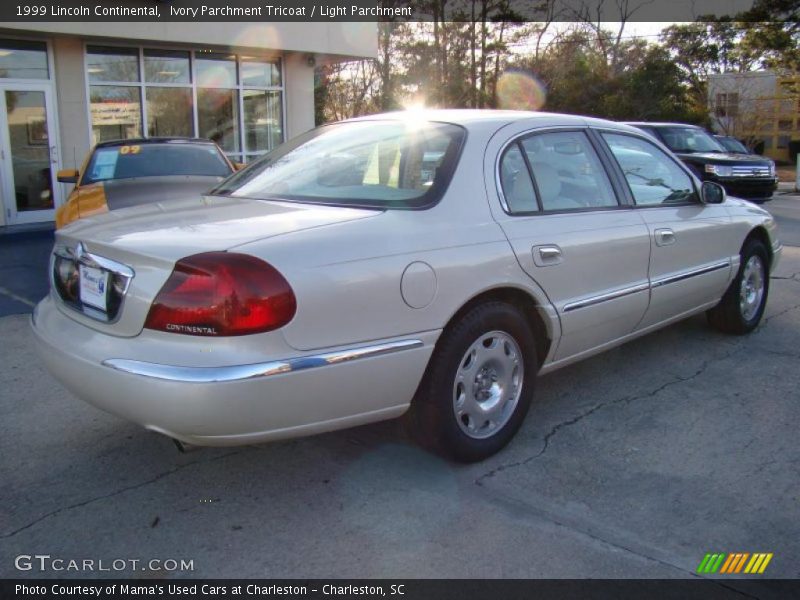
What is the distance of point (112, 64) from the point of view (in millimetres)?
13508

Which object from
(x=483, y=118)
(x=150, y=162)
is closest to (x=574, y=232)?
(x=483, y=118)

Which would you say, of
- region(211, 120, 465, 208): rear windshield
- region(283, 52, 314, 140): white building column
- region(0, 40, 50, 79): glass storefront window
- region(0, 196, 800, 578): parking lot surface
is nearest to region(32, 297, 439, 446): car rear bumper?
region(0, 196, 800, 578): parking lot surface

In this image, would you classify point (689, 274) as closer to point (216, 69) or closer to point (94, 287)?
point (94, 287)

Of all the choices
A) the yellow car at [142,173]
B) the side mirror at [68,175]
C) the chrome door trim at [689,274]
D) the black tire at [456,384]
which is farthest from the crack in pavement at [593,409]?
the side mirror at [68,175]

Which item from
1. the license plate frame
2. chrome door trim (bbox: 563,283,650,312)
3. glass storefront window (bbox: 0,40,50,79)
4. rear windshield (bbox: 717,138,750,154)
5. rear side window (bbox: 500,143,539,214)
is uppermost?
glass storefront window (bbox: 0,40,50,79)

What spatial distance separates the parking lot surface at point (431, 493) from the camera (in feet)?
9.32

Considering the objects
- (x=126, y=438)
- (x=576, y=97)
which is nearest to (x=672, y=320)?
(x=126, y=438)

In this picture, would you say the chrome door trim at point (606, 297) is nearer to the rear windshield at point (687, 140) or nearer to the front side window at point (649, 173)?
the front side window at point (649, 173)

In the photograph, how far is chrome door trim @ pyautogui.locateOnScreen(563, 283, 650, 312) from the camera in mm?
3902

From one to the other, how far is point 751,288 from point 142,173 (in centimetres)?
615

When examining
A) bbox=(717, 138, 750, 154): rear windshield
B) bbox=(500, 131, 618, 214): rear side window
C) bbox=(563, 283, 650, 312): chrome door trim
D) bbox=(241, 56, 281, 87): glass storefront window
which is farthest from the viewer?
bbox=(717, 138, 750, 154): rear windshield

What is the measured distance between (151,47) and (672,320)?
12042 mm

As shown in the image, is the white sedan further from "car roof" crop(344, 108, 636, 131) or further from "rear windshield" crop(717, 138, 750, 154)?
"rear windshield" crop(717, 138, 750, 154)

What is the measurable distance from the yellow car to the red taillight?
4641 mm
